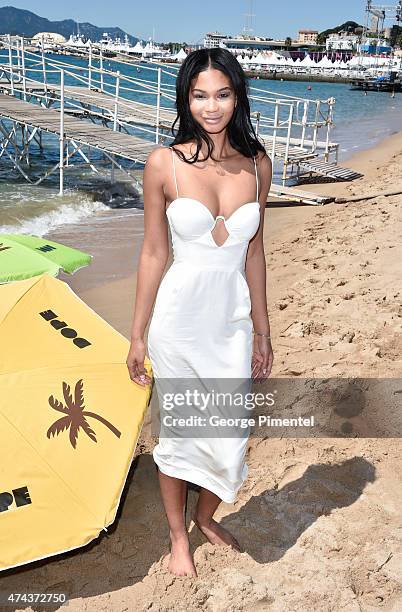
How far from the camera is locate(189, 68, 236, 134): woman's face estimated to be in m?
2.30

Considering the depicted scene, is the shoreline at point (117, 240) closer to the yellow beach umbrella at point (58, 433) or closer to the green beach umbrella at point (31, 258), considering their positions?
the green beach umbrella at point (31, 258)

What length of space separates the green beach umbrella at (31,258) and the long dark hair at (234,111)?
312 centimetres

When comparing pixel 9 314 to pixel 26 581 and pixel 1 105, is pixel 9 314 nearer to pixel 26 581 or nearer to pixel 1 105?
pixel 26 581

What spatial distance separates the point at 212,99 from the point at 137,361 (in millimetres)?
1158

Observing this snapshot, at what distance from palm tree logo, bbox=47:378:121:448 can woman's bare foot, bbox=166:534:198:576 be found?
603mm

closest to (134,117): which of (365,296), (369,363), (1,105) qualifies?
(1,105)

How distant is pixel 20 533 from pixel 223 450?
989mm

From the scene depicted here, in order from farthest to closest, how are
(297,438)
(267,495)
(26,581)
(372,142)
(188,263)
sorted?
(372,142)
(297,438)
(267,495)
(26,581)
(188,263)

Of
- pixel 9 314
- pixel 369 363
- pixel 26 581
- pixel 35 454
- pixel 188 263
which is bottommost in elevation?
pixel 26 581

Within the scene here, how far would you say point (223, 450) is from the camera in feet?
8.38

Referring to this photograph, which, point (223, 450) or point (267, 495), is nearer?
point (223, 450)

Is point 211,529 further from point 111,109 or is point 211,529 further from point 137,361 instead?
point 111,109

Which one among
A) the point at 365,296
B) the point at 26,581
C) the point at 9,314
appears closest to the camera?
the point at 26,581

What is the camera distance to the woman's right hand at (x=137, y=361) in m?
2.60
